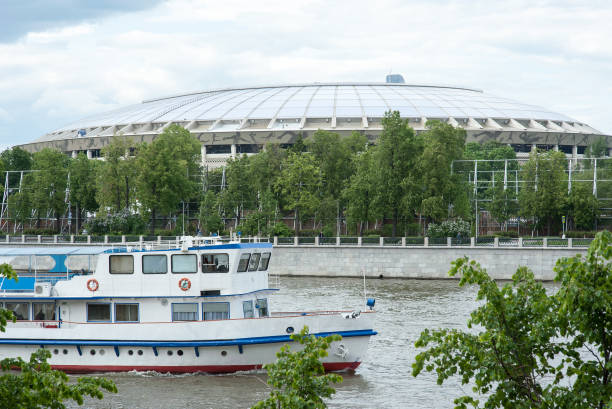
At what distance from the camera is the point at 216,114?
100250 mm

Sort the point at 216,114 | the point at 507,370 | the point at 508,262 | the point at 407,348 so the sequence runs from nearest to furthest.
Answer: the point at 507,370 < the point at 407,348 < the point at 508,262 < the point at 216,114

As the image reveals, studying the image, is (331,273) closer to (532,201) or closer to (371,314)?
(532,201)

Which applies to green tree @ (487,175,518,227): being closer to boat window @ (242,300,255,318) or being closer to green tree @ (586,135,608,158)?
green tree @ (586,135,608,158)

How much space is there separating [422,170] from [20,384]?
186 feet

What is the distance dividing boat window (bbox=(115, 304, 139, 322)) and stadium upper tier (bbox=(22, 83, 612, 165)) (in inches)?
2439

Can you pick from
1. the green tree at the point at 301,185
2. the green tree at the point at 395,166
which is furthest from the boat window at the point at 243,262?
the green tree at the point at 301,185

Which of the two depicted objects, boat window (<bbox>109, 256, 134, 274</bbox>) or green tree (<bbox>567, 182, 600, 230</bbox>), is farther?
green tree (<bbox>567, 182, 600, 230</bbox>)

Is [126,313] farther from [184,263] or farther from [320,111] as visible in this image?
[320,111]

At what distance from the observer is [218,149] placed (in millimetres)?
96312

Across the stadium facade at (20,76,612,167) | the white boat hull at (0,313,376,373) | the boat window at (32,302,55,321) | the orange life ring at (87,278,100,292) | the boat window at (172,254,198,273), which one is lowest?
the white boat hull at (0,313,376,373)

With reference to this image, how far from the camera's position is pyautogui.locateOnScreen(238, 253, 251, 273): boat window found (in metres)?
28.0

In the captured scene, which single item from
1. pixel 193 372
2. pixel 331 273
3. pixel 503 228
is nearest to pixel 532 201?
pixel 503 228

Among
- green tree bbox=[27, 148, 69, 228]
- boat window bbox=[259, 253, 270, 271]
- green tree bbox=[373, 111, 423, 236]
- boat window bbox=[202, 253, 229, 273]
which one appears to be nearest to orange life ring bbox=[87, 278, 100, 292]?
boat window bbox=[202, 253, 229, 273]

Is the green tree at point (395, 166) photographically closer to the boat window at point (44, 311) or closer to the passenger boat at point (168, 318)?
the passenger boat at point (168, 318)
